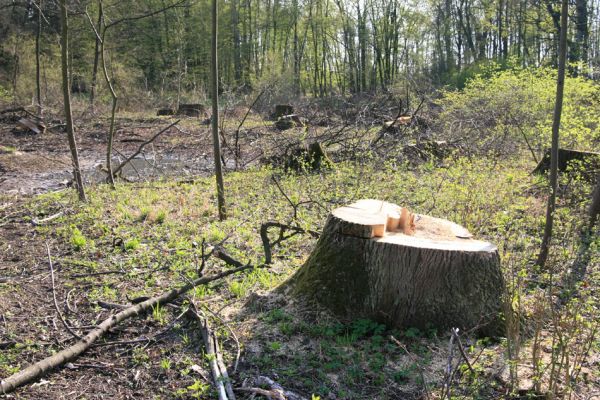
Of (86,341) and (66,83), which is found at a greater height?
(66,83)

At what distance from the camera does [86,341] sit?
11.2 feet

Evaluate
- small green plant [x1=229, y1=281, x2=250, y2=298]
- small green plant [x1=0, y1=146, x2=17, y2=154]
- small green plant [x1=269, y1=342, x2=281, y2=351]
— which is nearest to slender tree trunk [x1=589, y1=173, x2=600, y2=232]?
small green plant [x1=229, y1=281, x2=250, y2=298]

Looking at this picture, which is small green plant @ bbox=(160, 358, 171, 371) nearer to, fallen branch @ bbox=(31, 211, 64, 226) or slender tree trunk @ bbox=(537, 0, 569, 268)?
slender tree trunk @ bbox=(537, 0, 569, 268)

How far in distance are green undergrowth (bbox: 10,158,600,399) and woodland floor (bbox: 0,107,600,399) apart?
0.06 ft

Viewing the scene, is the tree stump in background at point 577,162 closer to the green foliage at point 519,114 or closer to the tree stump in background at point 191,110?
the green foliage at point 519,114

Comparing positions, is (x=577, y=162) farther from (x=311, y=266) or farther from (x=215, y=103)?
(x=311, y=266)

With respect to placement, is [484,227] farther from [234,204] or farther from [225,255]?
[234,204]

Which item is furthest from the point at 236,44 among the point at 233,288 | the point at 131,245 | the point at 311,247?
the point at 233,288

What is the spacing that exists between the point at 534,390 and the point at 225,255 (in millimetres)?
3139

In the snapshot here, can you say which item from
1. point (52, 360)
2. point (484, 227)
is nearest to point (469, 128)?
point (484, 227)

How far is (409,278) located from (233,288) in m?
1.69

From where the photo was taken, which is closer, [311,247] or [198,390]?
→ [198,390]

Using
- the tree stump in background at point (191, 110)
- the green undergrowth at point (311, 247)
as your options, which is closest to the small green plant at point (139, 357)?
the green undergrowth at point (311, 247)

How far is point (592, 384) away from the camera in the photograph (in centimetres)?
295
